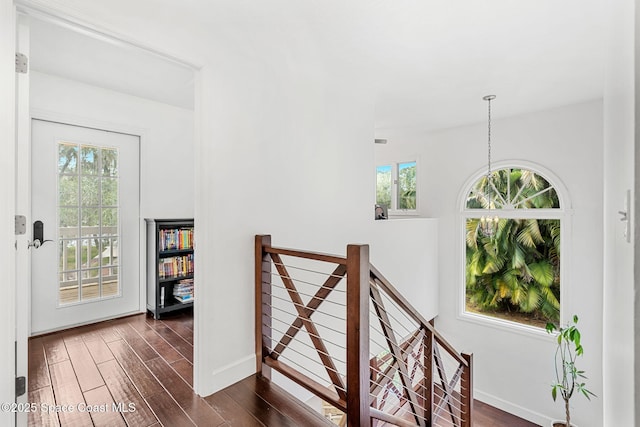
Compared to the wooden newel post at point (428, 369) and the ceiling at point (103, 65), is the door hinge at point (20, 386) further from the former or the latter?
the wooden newel post at point (428, 369)

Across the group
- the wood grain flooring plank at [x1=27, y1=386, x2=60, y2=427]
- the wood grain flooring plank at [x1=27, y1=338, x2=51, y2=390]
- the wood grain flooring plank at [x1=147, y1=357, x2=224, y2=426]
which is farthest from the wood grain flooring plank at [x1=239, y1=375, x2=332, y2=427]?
the wood grain flooring plank at [x1=27, y1=338, x2=51, y2=390]

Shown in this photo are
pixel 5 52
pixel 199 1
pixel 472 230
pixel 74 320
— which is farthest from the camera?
pixel 472 230

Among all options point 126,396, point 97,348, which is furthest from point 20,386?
point 97,348

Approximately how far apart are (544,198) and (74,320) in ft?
19.0

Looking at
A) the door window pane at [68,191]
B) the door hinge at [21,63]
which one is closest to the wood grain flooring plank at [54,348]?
the door window pane at [68,191]

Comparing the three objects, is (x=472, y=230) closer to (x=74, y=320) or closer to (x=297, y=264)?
(x=297, y=264)

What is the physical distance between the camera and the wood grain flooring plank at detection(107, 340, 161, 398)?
6.49 ft

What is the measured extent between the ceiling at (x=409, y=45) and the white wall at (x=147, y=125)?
0.44ft

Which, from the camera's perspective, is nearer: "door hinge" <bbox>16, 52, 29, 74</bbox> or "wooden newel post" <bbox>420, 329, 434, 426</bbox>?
"door hinge" <bbox>16, 52, 29, 74</bbox>

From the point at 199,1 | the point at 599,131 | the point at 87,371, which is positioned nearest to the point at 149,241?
the point at 87,371

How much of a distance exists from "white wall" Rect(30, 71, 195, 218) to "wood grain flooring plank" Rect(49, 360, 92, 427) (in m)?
1.66

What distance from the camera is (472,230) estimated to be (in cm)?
491

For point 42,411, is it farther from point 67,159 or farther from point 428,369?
point 428,369

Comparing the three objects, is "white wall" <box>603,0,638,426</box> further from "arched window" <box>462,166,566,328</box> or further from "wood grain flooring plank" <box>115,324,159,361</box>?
"arched window" <box>462,166,566,328</box>
